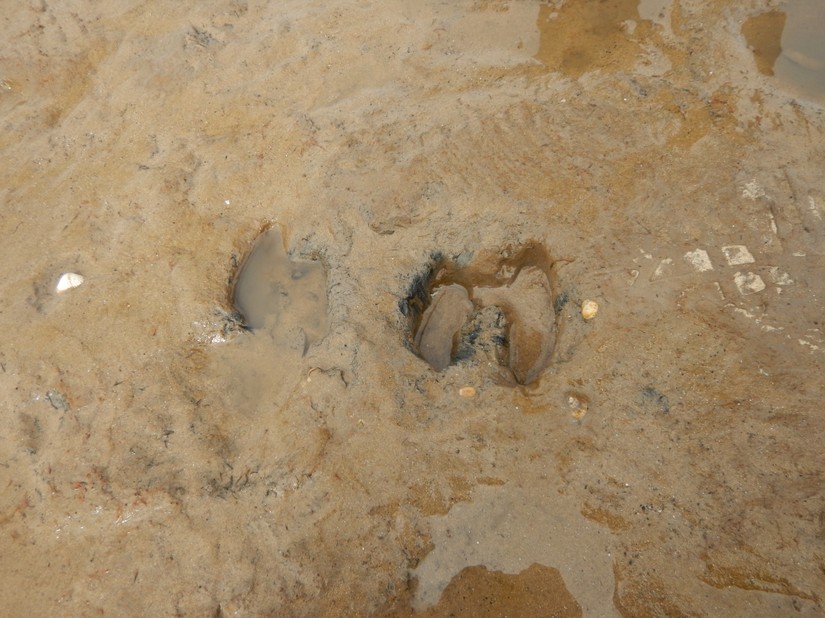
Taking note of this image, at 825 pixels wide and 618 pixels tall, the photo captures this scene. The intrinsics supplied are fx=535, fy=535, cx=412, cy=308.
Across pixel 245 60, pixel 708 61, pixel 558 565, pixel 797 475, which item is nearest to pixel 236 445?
pixel 558 565

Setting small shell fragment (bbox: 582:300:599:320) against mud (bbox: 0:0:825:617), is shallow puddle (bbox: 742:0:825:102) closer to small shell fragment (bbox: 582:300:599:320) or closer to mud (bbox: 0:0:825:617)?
mud (bbox: 0:0:825:617)

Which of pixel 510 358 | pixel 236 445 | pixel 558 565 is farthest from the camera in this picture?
pixel 510 358

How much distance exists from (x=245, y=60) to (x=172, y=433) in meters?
3.24

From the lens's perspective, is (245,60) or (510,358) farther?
(245,60)

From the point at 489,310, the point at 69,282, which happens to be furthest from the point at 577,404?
the point at 69,282

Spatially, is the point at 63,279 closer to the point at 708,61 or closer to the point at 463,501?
the point at 463,501

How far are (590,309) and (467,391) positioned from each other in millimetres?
927

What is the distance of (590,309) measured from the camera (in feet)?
10.8

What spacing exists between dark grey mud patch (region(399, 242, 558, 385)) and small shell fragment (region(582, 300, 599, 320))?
22cm

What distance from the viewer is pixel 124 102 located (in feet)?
14.7

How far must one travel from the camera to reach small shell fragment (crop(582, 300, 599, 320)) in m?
3.29

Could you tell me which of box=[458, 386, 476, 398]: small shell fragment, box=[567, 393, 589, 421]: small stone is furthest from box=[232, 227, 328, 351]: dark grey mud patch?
box=[567, 393, 589, 421]: small stone

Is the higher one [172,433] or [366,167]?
[366,167]

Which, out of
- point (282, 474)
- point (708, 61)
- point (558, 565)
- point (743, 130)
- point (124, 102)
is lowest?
point (558, 565)
